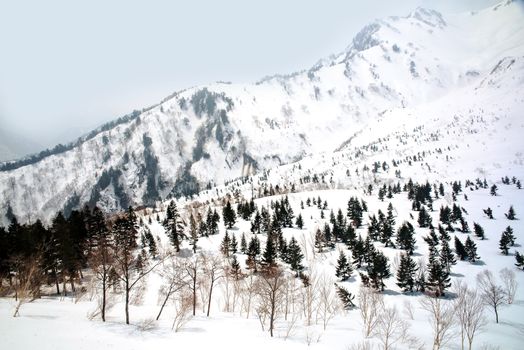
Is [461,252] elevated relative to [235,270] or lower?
lower

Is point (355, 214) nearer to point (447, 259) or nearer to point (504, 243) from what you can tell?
point (447, 259)

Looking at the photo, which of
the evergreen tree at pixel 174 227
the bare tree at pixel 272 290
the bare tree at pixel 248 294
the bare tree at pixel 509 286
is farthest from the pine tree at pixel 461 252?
the evergreen tree at pixel 174 227

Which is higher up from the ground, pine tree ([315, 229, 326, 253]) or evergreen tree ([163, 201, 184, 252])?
evergreen tree ([163, 201, 184, 252])

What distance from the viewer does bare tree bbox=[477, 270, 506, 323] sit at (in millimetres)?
69950

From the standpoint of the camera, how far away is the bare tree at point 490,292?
6995 centimetres

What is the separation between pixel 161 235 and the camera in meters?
132

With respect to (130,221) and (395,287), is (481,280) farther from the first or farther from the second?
(130,221)

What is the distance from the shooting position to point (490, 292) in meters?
80.3

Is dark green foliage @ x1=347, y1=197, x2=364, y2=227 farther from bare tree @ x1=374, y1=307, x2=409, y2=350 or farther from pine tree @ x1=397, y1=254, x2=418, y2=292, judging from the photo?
bare tree @ x1=374, y1=307, x2=409, y2=350

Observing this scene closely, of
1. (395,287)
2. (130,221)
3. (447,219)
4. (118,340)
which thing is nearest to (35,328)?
(118,340)

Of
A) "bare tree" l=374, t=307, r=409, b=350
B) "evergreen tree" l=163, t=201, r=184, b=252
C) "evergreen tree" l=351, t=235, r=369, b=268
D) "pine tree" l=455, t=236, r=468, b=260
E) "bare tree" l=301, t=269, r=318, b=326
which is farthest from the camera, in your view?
"pine tree" l=455, t=236, r=468, b=260

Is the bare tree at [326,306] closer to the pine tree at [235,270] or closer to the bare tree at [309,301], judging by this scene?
the bare tree at [309,301]

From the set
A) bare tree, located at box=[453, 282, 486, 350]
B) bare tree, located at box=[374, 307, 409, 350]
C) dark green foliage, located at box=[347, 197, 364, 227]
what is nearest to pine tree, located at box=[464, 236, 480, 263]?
dark green foliage, located at box=[347, 197, 364, 227]

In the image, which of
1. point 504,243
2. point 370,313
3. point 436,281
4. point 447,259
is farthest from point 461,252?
point 370,313
